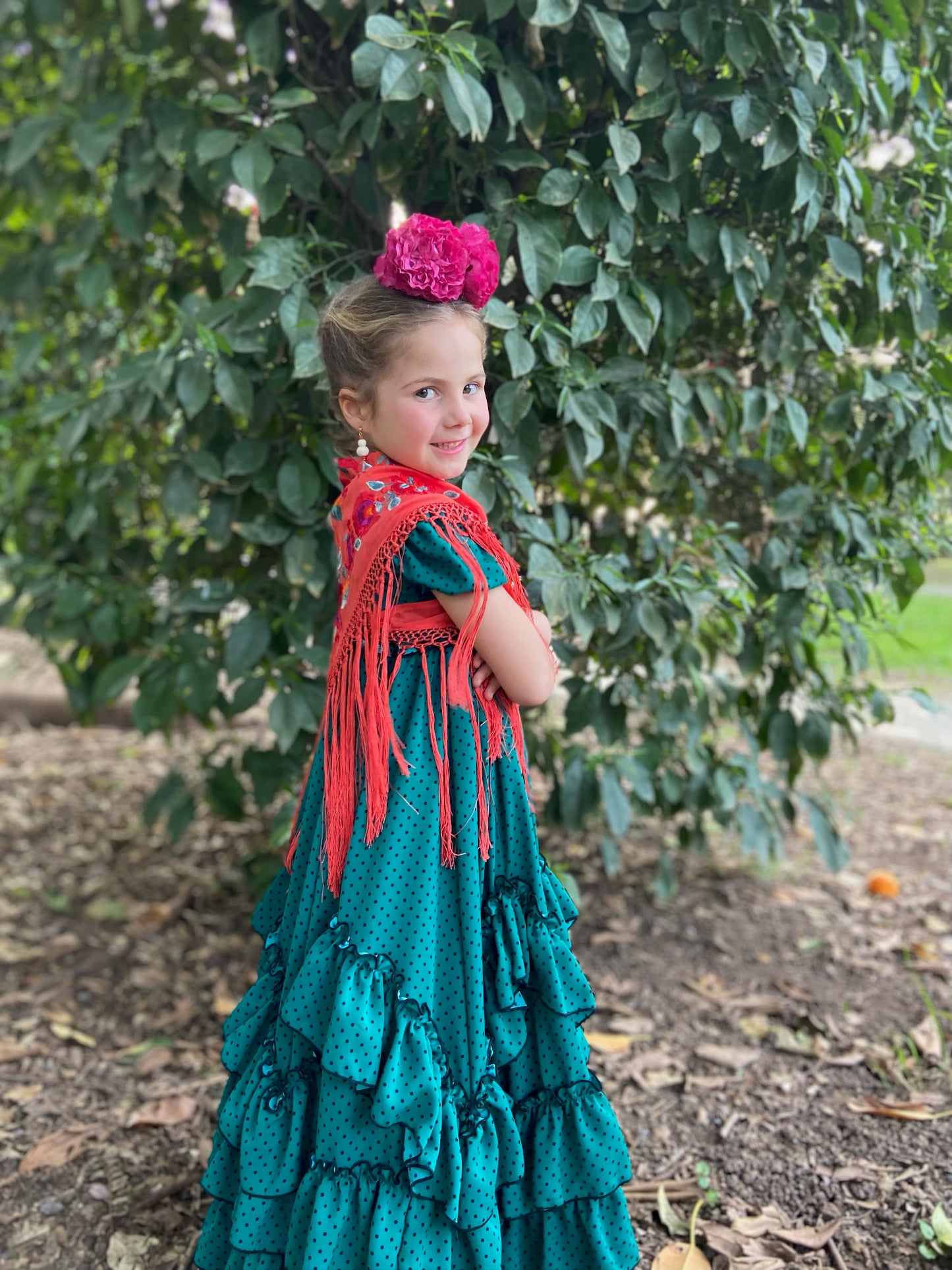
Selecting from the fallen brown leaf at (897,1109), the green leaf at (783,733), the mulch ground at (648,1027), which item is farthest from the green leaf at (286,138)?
the fallen brown leaf at (897,1109)

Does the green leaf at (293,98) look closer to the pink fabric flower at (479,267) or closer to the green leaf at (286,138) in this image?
the green leaf at (286,138)

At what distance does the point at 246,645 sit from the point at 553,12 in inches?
48.2

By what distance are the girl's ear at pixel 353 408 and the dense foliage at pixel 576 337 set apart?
0.93 feet

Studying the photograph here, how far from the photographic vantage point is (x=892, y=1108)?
77.8 inches

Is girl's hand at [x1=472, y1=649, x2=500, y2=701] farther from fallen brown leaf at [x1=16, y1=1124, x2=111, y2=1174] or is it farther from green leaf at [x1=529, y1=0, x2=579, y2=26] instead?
fallen brown leaf at [x1=16, y1=1124, x2=111, y2=1174]

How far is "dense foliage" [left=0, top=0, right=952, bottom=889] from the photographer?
1.76 metres

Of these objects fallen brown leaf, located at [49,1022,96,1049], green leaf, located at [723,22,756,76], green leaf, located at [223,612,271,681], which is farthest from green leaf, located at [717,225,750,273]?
fallen brown leaf, located at [49,1022,96,1049]

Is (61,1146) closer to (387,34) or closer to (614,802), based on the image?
A: (614,802)

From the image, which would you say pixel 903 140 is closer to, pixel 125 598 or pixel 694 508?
pixel 694 508

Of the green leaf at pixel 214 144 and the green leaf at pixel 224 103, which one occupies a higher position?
the green leaf at pixel 224 103

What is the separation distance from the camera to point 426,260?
1.34 m

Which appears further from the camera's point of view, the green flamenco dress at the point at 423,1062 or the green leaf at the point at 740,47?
the green leaf at the point at 740,47

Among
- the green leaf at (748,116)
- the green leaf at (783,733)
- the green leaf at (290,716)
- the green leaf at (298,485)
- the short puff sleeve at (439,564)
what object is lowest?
the green leaf at (783,733)

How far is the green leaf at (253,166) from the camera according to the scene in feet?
5.96
